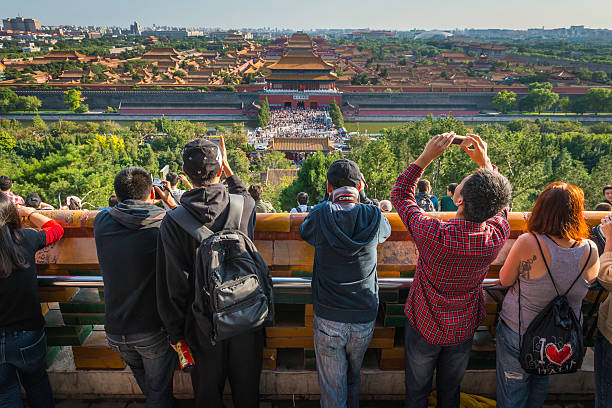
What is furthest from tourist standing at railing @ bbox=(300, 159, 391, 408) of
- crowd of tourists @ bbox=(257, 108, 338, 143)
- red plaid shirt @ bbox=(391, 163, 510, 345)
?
crowd of tourists @ bbox=(257, 108, 338, 143)

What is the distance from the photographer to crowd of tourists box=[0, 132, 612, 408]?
59.1 inches

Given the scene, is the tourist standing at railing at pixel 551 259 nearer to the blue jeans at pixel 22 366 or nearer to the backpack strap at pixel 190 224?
the backpack strap at pixel 190 224

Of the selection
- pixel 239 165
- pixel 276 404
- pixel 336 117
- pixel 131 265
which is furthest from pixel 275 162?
pixel 131 265

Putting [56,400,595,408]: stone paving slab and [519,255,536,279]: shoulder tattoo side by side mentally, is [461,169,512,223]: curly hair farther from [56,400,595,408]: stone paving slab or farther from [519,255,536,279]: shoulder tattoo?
[56,400,595,408]: stone paving slab

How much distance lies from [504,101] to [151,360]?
42177 mm

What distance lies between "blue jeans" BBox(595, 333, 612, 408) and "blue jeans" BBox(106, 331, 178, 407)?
5.48ft

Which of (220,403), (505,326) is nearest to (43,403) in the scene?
(220,403)

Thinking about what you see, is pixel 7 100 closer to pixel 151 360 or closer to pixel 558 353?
pixel 151 360

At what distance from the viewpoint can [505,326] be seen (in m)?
1.69

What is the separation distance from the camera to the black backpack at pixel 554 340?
1.53 meters

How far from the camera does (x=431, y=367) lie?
5.71 feet

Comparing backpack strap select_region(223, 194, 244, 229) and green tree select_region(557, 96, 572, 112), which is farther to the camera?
green tree select_region(557, 96, 572, 112)

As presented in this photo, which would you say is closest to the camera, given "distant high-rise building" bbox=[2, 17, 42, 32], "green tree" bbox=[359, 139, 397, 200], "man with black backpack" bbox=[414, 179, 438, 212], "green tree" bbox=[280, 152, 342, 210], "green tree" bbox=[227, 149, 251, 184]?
"man with black backpack" bbox=[414, 179, 438, 212]

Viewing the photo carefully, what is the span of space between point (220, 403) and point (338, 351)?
1.64ft
